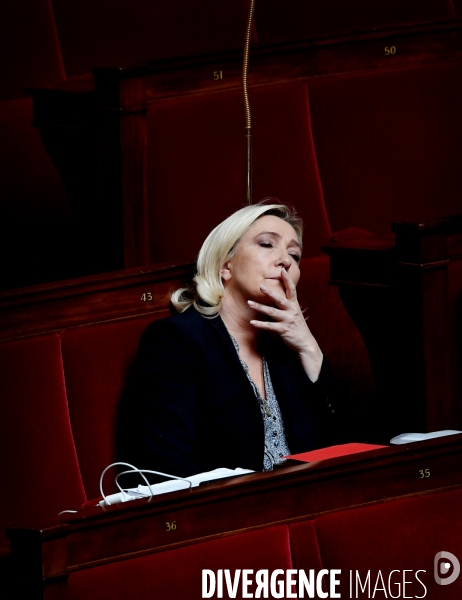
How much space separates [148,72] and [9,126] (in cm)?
16

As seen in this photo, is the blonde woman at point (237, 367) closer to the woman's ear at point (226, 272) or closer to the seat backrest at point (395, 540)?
the woman's ear at point (226, 272)

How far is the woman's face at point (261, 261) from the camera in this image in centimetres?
63

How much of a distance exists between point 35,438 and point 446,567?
22 cm

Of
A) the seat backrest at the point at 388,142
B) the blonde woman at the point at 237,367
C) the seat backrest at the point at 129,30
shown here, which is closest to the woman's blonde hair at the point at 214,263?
the blonde woman at the point at 237,367

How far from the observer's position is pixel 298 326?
63 centimetres

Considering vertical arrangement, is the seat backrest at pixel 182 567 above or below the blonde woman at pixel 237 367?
below

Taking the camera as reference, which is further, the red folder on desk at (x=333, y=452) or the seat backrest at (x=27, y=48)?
the seat backrest at (x=27, y=48)

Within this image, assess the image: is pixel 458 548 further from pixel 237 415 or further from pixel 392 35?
pixel 392 35

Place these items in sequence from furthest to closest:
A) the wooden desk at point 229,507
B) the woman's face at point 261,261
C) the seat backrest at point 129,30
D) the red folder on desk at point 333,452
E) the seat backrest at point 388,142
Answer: the seat backrest at point 129,30 < the seat backrest at point 388,142 < the woman's face at point 261,261 < the red folder on desk at point 333,452 < the wooden desk at point 229,507

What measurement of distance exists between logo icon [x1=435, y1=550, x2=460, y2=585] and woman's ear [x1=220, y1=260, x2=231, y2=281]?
9.1 inches

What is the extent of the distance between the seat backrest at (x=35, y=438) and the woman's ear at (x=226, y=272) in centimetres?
11

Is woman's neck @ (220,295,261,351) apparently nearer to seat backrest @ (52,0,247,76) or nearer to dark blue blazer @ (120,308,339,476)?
dark blue blazer @ (120,308,339,476)

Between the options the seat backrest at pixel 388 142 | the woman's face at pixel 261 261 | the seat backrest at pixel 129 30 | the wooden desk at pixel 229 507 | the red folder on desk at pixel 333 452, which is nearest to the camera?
the wooden desk at pixel 229 507

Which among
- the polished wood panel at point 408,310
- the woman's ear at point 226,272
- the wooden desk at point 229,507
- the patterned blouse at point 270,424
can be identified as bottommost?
the wooden desk at point 229,507
